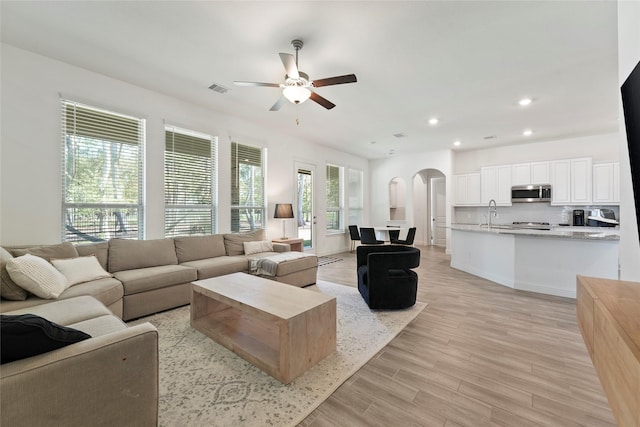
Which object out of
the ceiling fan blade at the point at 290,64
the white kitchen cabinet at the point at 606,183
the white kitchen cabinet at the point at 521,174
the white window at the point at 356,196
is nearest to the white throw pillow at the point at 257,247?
the ceiling fan blade at the point at 290,64

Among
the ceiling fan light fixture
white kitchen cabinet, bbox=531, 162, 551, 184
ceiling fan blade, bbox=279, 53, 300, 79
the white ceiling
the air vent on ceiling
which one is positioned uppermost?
the air vent on ceiling

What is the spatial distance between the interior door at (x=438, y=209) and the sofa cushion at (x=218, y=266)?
6.97 m

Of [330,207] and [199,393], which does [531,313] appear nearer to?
[199,393]

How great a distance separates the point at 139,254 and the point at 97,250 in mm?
420

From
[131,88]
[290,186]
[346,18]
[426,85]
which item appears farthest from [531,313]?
[131,88]

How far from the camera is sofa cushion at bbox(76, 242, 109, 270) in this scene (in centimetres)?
303

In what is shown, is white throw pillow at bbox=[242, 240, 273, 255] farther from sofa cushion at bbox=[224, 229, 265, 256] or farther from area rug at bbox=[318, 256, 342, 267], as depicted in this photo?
area rug at bbox=[318, 256, 342, 267]

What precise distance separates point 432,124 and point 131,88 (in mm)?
5144

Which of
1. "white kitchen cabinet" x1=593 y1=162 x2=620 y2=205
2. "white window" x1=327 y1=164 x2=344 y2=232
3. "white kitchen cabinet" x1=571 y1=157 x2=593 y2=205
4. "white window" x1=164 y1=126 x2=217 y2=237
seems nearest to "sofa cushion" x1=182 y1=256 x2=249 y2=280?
"white window" x1=164 y1=126 x2=217 y2=237

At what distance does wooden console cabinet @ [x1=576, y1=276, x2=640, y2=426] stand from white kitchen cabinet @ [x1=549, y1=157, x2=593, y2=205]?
6.32 metres

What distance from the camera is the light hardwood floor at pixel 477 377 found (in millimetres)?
1562

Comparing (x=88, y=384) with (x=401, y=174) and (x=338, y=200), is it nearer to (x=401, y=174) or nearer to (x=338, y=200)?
(x=338, y=200)

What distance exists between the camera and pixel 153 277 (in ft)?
9.86

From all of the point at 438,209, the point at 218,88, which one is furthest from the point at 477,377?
the point at 438,209
